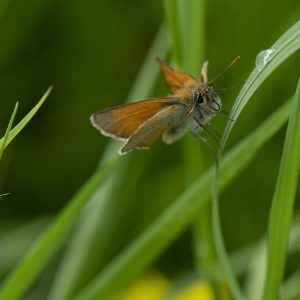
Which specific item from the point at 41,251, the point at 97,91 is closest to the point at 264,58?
the point at 41,251

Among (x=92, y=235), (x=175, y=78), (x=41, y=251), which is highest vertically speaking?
(x=175, y=78)

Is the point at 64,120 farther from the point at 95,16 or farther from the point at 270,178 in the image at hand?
the point at 270,178

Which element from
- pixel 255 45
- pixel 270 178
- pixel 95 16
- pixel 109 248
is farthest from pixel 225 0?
pixel 109 248

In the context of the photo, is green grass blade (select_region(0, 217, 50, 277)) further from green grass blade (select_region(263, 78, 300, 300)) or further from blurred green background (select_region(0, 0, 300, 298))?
green grass blade (select_region(263, 78, 300, 300))

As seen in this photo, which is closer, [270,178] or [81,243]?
[81,243]

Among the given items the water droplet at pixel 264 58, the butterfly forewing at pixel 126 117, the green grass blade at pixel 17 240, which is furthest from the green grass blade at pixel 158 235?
the green grass blade at pixel 17 240

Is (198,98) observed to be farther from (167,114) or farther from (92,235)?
(92,235)
